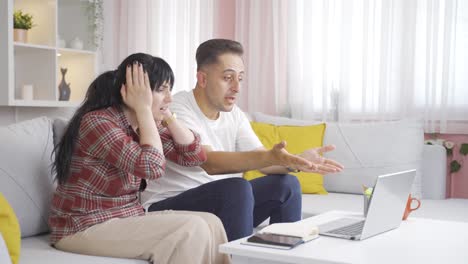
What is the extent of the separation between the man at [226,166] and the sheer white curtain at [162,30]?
173cm

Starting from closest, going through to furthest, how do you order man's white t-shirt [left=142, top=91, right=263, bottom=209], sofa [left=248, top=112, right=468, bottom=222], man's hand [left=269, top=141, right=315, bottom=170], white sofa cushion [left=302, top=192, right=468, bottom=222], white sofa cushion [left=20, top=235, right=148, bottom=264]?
white sofa cushion [left=20, top=235, right=148, bottom=264] < man's hand [left=269, top=141, right=315, bottom=170] < man's white t-shirt [left=142, top=91, right=263, bottom=209] < white sofa cushion [left=302, top=192, right=468, bottom=222] < sofa [left=248, top=112, right=468, bottom=222]

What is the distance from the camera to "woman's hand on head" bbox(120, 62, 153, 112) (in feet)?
5.83

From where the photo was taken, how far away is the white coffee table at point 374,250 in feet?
4.71

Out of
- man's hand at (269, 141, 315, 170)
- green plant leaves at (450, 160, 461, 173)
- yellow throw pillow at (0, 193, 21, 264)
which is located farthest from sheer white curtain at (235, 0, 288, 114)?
yellow throw pillow at (0, 193, 21, 264)

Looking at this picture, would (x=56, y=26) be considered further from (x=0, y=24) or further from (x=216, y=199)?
(x=216, y=199)

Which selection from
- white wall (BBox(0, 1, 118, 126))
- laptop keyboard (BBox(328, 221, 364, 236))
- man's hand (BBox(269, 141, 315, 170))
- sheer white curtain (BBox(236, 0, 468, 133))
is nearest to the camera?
laptop keyboard (BBox(328, 221, 364, 236))

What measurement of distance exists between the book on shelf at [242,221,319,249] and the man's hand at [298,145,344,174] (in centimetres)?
26

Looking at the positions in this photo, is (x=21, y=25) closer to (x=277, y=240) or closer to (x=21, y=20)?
(x=21, y=20)

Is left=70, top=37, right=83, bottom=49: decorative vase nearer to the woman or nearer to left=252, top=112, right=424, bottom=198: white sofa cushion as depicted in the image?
left=252, top=112, right=424, bottom=198: white sofa cushion

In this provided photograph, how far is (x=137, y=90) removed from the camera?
179 centimetres

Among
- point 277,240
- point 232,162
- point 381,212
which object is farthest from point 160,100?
A: point 381,212

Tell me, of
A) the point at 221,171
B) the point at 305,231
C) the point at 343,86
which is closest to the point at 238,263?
the point at 305,231

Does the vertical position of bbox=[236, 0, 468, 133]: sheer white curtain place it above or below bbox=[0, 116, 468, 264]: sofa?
above

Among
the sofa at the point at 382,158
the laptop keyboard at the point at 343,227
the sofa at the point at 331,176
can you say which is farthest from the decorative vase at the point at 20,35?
the laptop keyboard at the point at 343,227
